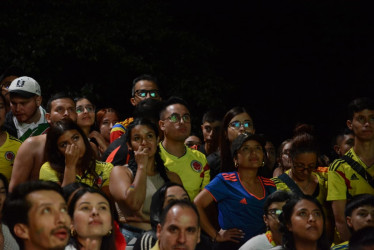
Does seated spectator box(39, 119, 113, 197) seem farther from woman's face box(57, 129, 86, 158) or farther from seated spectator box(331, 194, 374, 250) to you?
seated spectator box(331, 194, 374, 250)

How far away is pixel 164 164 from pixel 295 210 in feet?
5.09

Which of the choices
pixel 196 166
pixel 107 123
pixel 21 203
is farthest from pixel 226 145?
pixel 21 203

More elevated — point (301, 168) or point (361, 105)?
point (361, 105)

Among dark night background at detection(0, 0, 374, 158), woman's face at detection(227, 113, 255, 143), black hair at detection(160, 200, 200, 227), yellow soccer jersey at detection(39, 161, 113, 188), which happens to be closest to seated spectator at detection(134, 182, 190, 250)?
black hair at detection(160, 200, 200, 227)

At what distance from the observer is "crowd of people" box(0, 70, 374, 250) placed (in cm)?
561

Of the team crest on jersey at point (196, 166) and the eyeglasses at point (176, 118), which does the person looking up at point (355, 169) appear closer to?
the team crest on jersey at point (196, 166)

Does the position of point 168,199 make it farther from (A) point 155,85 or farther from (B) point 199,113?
(B) point 199,113

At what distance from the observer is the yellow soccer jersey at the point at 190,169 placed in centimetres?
737

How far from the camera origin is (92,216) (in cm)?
564

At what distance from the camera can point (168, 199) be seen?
20.6 ft

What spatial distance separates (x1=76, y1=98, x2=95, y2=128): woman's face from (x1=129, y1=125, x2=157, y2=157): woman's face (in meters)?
1.74

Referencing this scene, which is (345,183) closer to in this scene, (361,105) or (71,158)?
(361,105)

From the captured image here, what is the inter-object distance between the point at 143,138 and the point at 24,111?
156 cm

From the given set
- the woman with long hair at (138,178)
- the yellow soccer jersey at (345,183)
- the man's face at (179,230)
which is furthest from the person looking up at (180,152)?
the man's face at (179,230)
